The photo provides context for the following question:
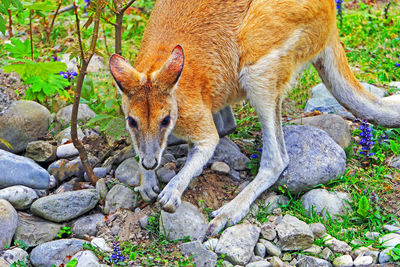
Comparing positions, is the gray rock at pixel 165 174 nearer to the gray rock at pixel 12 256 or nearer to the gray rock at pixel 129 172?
the gray rock at pixel 129 172

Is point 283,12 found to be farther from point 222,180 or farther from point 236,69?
point 222,180

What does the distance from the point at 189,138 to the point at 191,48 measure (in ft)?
2.76

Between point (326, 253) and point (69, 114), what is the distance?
3136 millimetres

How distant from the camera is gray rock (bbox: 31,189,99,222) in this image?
3941 millimetres

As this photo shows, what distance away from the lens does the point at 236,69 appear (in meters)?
4.61

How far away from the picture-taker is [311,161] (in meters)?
4.42

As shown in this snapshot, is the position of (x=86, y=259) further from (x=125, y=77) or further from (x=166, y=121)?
(x=125, y=77)

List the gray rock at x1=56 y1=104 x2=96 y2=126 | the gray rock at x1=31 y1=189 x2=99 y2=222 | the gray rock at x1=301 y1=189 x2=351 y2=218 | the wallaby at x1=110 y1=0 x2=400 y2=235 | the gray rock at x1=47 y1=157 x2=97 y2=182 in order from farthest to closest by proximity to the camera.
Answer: the gray rock at x1=56 y1=104 x2=96 y2=126, the gray rock at x1=47 y1=157 x2=97 y2=182, the wallaby at x1=110 y1=0 x2=400 y2=235, the gray rock at x1=301 y1=189 x2=351 y2=218, the gray rock at x1=31 y1=189 x2=99 y2=222

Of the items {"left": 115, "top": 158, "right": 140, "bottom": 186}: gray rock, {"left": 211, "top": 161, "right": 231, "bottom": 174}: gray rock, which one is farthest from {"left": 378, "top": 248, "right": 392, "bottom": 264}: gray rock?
{"left": 115, "top": 158, "right": 140, "bottom": 186}: gray rock

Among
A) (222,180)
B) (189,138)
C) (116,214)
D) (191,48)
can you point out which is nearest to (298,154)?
(222,180)

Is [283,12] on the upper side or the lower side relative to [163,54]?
upper

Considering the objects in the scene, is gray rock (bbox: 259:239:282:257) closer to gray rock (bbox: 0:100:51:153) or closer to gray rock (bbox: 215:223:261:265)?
gray rock (bbox: 215:223:261:265)

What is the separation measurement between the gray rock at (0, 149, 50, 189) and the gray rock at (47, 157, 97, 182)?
0.19 metres

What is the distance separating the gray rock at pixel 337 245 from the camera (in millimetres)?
3724
